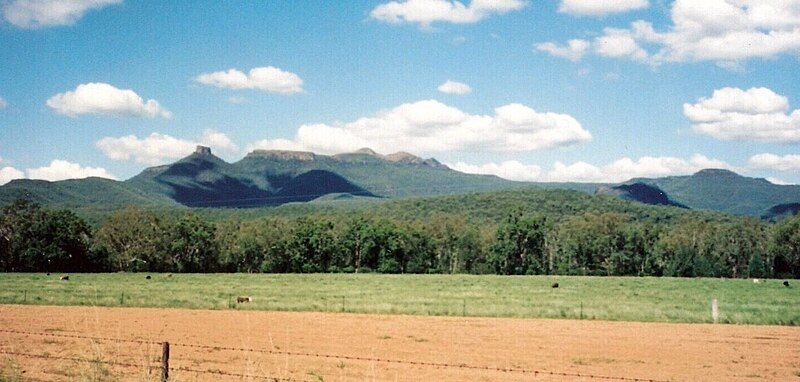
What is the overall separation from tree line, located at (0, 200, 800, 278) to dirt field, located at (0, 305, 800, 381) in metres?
77.0

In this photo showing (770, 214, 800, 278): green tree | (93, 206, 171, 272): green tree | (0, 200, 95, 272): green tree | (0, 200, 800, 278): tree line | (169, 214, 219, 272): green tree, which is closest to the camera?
(0, 200, 95, 272): green tree

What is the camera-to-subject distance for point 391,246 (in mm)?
119688

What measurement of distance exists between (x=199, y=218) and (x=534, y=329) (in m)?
101

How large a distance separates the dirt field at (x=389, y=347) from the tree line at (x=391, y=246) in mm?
76955

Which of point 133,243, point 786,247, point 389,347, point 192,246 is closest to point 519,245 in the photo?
point 786,247

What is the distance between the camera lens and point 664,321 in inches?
1247

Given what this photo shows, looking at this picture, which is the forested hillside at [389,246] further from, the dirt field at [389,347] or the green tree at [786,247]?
the dirt field at [389,347]

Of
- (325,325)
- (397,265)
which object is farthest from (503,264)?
(325,325)

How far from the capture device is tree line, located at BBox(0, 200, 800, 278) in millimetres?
102812

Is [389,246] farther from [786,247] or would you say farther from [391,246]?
[786,247]

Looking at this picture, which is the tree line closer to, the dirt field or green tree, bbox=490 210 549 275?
green tree, bbox=490 210 549 275

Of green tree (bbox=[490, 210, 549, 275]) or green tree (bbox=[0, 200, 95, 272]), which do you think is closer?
green tree (bbox=[0, 200, 95, 272])

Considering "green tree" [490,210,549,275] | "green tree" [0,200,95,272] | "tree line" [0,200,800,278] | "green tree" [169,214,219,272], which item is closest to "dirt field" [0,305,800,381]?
"green tree" [0,200,95,272]

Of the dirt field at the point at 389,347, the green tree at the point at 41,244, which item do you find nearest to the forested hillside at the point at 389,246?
the green tree at the point at 41,244
